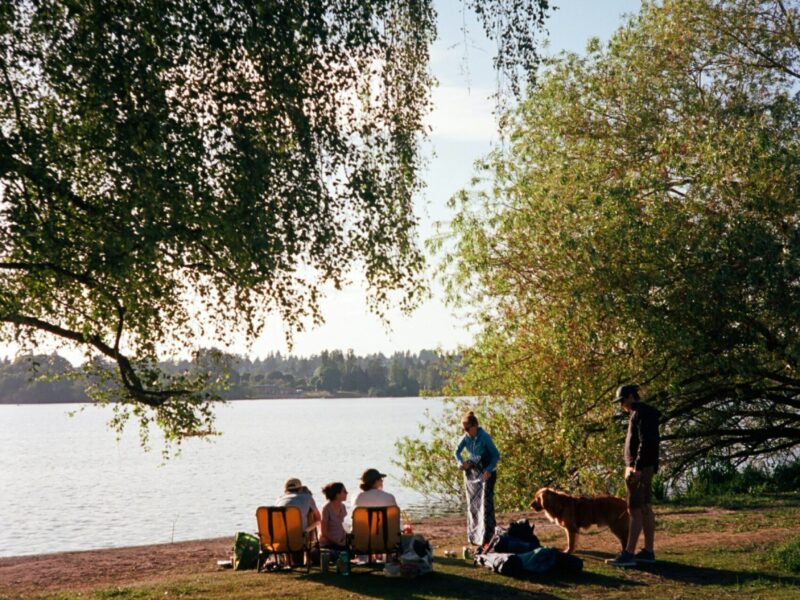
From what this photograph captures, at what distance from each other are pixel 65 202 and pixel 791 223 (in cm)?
1342

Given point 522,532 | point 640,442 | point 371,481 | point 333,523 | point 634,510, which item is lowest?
point 522,532

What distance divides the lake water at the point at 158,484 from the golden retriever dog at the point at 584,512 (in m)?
6.55

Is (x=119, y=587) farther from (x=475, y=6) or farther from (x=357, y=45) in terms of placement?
(x=475, y=6)

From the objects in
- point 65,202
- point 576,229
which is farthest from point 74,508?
point 65,202

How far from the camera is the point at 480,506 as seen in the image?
12.6m

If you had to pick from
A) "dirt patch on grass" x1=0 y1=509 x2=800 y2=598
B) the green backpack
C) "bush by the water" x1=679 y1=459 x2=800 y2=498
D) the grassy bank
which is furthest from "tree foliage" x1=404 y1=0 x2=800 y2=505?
the green backpack

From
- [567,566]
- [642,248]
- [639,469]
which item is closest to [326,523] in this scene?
[567,566]

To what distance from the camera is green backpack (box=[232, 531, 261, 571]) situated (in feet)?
39.9

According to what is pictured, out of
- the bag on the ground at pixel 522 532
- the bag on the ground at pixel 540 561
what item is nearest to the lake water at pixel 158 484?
the bag on the ground at pixel 522 532

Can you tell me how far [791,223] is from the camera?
17625 millimetres

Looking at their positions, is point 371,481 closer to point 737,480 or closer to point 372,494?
point 372,494

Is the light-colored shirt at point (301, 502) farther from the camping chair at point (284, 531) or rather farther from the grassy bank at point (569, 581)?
the grassy bank at point (569, 581)

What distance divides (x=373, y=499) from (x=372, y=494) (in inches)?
2.7

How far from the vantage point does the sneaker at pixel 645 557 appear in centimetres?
1128
